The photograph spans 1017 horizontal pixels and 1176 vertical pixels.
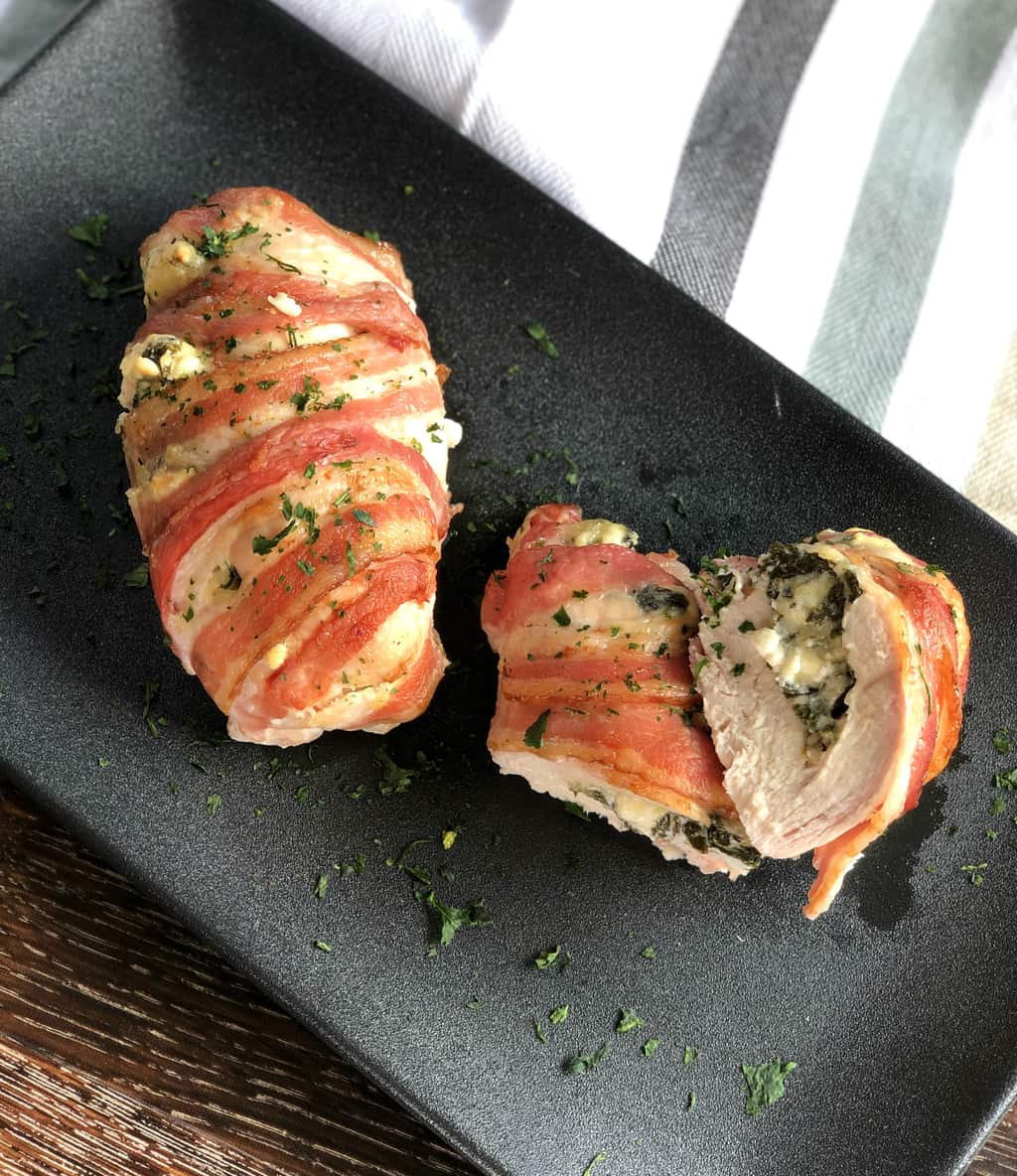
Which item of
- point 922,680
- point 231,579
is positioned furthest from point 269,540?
point 922,680

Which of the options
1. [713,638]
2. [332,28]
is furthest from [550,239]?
[713,638]

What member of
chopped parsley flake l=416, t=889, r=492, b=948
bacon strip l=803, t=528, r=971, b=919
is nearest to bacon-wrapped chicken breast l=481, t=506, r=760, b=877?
bacon strip l=803, t=528, r=971, b=919

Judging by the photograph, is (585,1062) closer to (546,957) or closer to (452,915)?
(546,957)

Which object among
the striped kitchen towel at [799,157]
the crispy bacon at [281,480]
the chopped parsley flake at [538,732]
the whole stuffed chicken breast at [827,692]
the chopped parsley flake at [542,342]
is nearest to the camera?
the whole stuffed chicken breast at [827,692]

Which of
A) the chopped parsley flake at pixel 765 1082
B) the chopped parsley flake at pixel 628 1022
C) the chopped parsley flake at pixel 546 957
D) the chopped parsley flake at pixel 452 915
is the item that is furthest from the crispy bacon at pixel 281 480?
the chopped parsley flake at pixel 765 1082

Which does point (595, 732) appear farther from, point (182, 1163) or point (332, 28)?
point (332, 28)

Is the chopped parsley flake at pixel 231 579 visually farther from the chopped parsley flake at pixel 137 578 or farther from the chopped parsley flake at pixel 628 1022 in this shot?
the chopped parsley flake at pixel 628 1022

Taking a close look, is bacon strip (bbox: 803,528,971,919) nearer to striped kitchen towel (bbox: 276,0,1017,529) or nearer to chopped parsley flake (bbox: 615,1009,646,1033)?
chopped parsley flake (bbox: 615,1009,646,1033)
